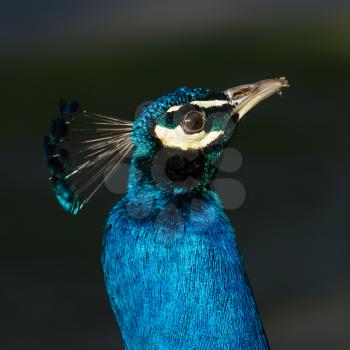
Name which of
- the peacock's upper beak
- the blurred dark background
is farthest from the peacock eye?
the blurred dark background

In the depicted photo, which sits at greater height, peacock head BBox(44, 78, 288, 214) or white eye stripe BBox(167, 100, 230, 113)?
white eye stripe BBox(167, 100, 230, 113)

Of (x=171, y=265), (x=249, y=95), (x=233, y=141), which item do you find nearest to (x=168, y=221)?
(x=171, y=265)

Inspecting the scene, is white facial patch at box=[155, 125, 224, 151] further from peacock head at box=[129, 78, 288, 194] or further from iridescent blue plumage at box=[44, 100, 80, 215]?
iridescent blue plumage at box=[44, 100, 80, 215]

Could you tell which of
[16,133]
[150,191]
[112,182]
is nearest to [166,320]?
[150,191]

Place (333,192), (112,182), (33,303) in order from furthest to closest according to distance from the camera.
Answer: (333,192) → (33,303) → (112,182)

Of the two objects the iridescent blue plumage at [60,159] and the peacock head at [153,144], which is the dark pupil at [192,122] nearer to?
the peacock head at [153,144]

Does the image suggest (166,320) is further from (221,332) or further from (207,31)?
(207,31)
